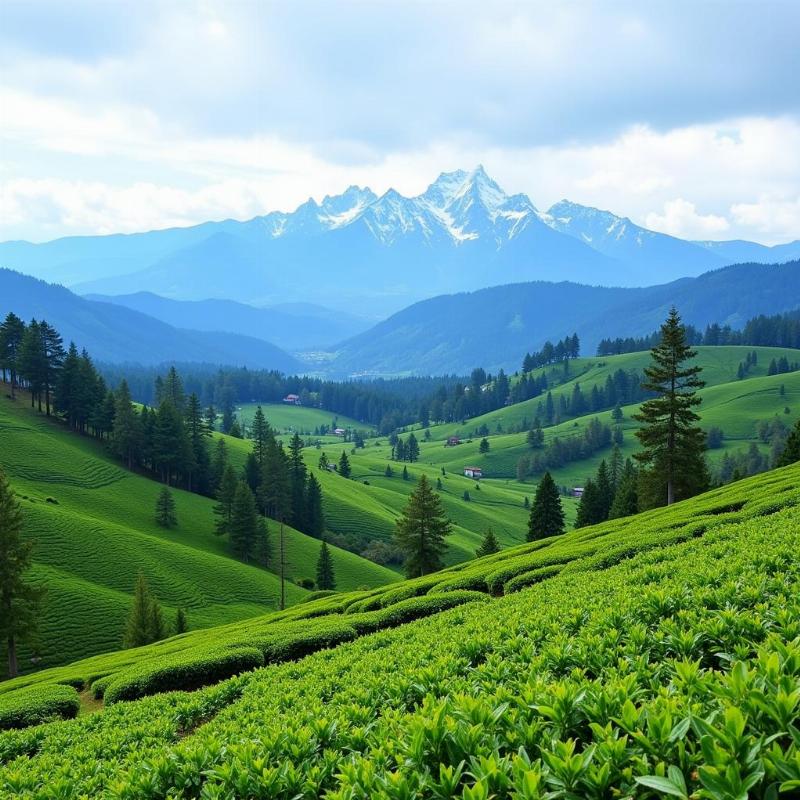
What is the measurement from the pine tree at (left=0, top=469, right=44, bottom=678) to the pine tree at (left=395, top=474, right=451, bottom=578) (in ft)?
115

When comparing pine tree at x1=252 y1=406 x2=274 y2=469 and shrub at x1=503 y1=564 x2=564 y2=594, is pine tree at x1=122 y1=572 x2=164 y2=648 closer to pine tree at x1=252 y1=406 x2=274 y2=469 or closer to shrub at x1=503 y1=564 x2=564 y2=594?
shrub at x1=503 y1=564 x2=564 y2=594

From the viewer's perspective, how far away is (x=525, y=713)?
275 inches

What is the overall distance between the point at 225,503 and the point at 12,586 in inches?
2036

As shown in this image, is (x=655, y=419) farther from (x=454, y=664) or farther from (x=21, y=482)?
(x=21, y=482)

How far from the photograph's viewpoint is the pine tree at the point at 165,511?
95250mm

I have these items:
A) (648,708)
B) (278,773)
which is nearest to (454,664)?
(278,773)

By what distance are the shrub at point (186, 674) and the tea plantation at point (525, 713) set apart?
5562mm

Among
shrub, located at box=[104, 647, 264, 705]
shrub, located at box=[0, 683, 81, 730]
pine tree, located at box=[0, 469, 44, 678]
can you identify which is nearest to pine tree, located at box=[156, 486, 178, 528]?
pine tree, located at box=[0, 469, 44, 678]

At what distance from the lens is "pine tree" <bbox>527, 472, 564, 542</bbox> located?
7856 cm

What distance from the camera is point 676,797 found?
15.7 ft

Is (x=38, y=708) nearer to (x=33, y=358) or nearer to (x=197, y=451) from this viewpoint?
(x=197, y=451)

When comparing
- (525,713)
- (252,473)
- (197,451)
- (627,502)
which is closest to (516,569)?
(525,713)

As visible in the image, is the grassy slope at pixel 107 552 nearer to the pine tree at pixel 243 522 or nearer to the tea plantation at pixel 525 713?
the pine tree at pixel 243 522

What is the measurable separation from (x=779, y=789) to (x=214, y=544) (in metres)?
101
